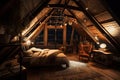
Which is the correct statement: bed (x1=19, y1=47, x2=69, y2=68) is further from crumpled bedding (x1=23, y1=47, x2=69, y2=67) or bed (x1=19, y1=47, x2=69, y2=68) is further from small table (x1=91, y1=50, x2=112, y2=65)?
small table (x1=91, y1=50, x2=112, y2=65)

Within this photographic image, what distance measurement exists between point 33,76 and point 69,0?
332 cm

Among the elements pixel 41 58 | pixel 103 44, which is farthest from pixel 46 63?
pixel 103 44

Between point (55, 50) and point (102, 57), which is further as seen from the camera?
point (102, 57)

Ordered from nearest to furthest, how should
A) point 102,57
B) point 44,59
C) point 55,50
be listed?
point 44,59
point 55,50
point 102,57

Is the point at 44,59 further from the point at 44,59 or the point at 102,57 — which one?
the point at 102,57

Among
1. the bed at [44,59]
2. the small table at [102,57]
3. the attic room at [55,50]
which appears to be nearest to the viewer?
the attic room at [55,50]

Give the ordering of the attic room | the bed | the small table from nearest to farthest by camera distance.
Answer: the attic room, the bed, the small table

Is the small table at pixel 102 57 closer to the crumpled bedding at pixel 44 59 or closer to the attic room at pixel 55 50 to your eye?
the attic room at pixel 55 50

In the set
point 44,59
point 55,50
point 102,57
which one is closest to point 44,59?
point 44,59

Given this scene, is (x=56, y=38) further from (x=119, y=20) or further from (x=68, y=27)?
(x=119, y=20)

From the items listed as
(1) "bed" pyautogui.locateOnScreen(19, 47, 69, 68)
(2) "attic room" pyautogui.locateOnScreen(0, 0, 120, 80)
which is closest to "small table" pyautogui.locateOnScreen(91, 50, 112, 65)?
(2) "attic room" pyautogui.locateOnScreen(0, 0, 120, 80)

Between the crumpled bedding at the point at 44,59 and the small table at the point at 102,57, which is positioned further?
the small table at the point at 102,57

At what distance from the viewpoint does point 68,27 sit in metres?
10.6

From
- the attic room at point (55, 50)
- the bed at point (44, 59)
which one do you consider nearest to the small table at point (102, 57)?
the attic room at point (55, 50)
